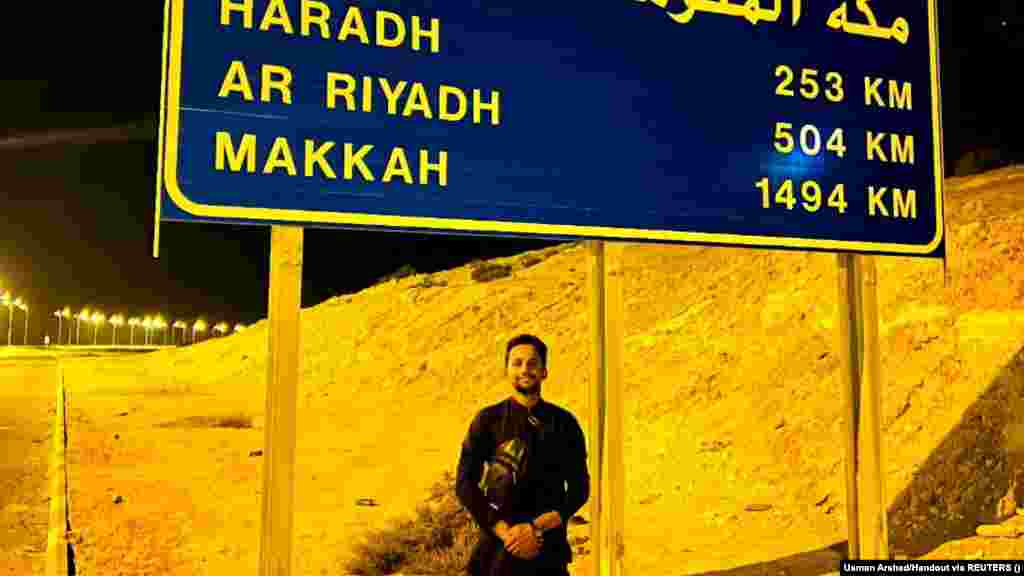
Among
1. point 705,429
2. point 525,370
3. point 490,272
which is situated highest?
point 490,272

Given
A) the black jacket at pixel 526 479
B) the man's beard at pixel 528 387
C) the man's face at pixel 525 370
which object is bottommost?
the black jacket at pixel 526 479

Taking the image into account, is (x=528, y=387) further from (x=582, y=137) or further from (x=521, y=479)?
(x=582, y=137)

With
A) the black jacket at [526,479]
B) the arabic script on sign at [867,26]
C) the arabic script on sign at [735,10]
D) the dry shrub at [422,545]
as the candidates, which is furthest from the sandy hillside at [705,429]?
the black jacket at [526,479]

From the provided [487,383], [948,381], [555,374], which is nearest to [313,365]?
[487,383]

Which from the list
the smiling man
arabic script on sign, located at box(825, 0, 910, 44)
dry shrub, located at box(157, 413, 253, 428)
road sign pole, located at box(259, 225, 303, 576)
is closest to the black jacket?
the smiling man

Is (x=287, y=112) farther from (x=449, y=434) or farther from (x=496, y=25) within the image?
(x=449, y=434)

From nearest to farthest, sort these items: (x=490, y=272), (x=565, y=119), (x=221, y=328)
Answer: (x=565, y=119) → (x=490, y=272) → (x=221, y=328)

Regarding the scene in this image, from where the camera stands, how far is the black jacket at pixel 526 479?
12.1 feet

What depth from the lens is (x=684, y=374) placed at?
1445 cm

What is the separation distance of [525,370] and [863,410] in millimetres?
2532

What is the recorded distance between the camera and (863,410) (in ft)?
16.9

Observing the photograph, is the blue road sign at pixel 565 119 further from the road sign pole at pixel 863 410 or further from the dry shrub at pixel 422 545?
the dry shrub at pixel 422 545

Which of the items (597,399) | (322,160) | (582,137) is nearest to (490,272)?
(597,399)

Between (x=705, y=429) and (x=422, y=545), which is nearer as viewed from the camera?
(x=422, y=545)
